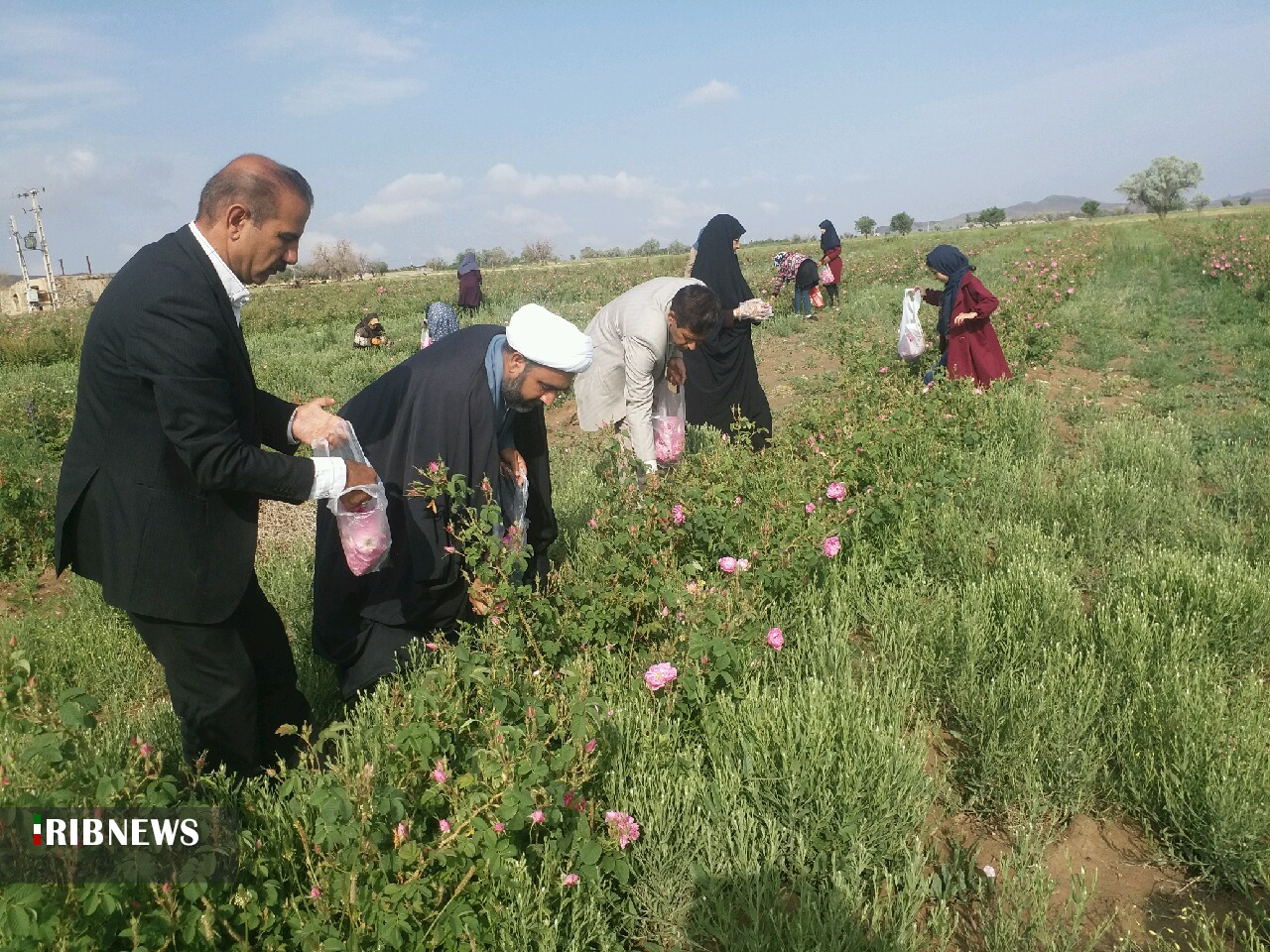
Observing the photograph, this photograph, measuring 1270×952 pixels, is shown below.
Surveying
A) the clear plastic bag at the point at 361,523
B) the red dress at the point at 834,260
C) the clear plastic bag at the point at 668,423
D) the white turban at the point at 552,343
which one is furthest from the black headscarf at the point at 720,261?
the red dress at the point at 834,260

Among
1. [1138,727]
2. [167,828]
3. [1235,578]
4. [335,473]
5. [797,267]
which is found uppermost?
[797,267]

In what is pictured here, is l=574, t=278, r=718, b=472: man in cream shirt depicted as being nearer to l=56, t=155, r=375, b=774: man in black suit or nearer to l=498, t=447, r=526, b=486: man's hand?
l=498, t=447, r=526, b=486: man's hand

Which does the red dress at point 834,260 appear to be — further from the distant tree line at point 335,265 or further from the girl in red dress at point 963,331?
the distant tree line at point 335,265

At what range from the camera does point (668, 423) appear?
16.7 ft

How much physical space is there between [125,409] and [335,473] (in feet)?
1.76

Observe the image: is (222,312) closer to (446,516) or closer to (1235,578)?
(446,516)

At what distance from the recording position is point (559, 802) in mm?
1919

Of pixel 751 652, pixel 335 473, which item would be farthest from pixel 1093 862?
pixel 335 473

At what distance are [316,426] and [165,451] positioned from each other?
39cm

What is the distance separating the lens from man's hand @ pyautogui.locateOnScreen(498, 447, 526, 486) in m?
3.38

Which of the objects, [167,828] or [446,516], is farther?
[446,516]

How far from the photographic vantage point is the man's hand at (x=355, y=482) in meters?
2.36

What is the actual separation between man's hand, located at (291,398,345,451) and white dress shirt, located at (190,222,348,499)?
0.26 feet

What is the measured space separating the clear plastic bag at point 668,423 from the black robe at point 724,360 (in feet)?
2.91
